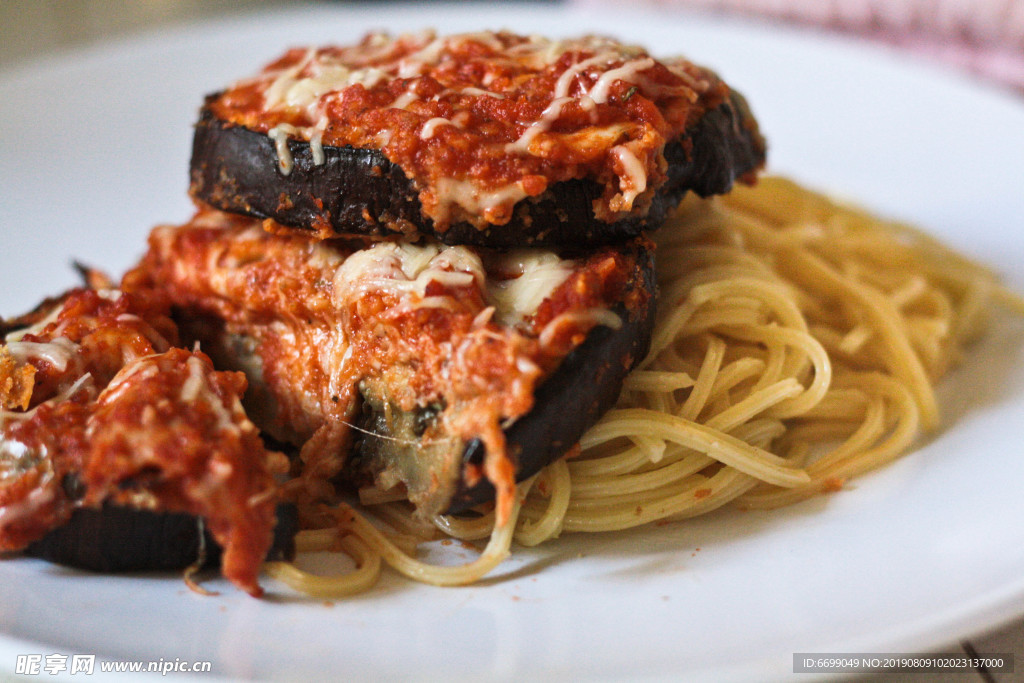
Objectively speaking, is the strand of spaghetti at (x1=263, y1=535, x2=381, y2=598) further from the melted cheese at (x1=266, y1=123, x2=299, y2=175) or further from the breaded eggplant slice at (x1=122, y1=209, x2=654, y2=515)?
the melted cheese at (x1=266, y1=123, x2=299, y2=175)

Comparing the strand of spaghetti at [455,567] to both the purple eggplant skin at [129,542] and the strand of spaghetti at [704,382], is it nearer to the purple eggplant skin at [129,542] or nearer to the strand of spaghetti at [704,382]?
the purple eggplant skin at [129,542]

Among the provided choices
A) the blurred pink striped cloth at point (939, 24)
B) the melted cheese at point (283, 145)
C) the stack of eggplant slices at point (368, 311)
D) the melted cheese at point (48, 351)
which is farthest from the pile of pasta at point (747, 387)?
the blurred pink striped cloth at point (939, 24)

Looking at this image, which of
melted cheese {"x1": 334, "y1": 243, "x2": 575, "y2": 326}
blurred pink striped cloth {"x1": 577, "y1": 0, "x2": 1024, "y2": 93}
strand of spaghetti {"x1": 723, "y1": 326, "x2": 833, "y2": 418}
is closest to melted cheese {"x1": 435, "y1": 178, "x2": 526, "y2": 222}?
melted cheese {"x1": 334, "y1": 243, "x2": 575, "y2": 326}

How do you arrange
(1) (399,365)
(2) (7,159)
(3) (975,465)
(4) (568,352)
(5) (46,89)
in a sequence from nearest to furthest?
(4) (568,352) → (1) (399,365) → (3) (975,465) → (2) (7,159) → (5) (46,89)

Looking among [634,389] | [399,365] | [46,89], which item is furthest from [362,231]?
[46,89]

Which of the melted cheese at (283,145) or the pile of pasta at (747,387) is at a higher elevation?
the melted cheese at (283,145)

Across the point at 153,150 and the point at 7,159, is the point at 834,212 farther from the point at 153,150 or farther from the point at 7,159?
the point at 7,159
